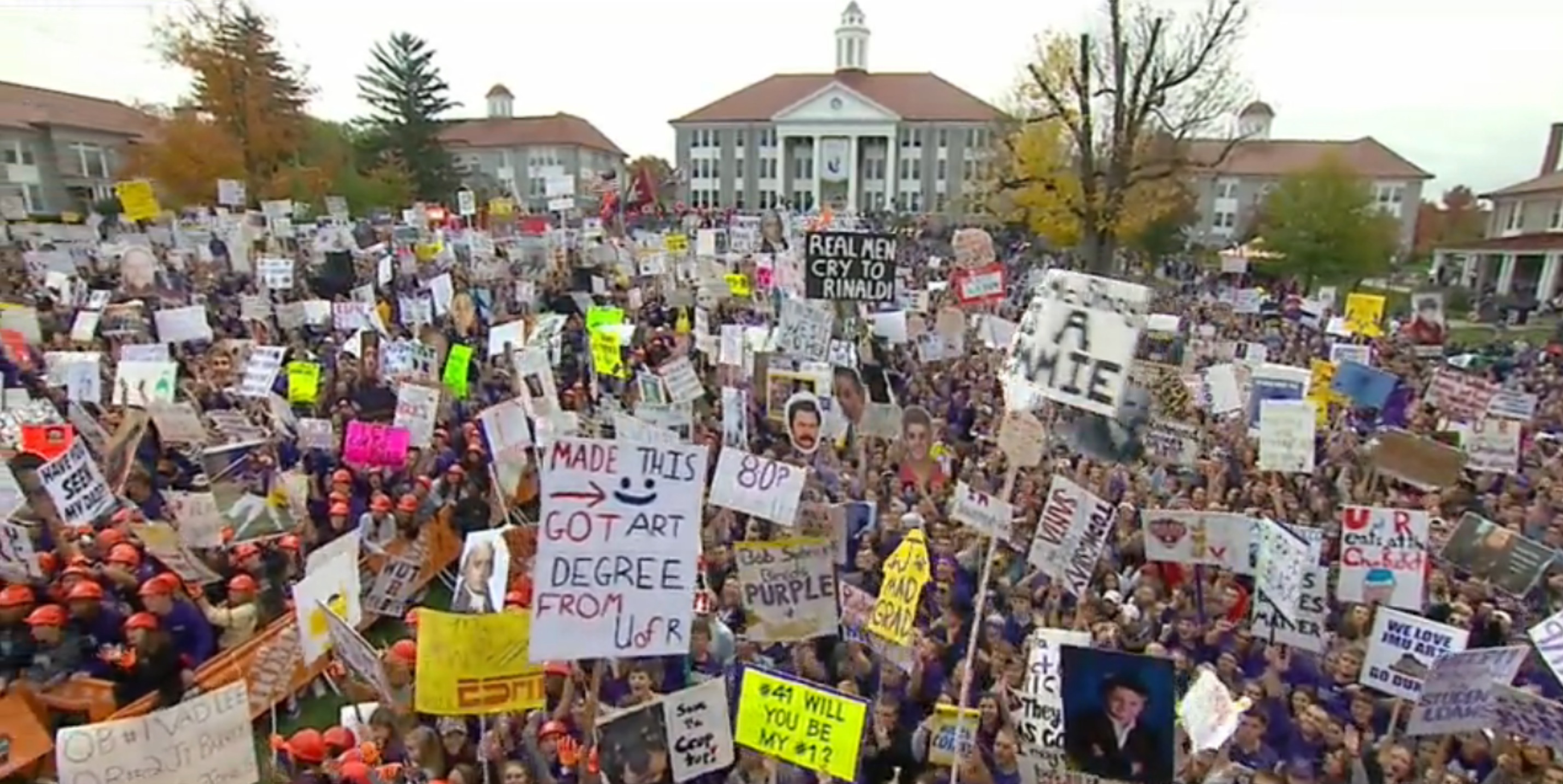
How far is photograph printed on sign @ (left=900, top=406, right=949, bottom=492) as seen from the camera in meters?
10.9

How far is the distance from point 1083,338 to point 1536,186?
62006mm

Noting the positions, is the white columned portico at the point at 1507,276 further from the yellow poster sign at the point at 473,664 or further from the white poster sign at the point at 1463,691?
the yellow poster sign at the point at 473,664

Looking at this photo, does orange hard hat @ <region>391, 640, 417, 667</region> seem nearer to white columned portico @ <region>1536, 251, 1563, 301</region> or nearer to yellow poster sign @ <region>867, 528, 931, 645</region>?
yellow poster sign @ <region>867, 528, 931, 645</region>

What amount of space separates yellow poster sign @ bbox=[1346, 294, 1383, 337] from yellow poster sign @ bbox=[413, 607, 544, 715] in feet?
55.8

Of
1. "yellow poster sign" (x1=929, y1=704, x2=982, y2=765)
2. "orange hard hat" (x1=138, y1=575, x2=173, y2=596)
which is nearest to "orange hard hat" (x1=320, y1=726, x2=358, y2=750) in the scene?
"orange hard hat" (x1=138, y1=575, x2=173, y2=596)

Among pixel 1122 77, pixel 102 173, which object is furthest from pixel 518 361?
pixel 102 173

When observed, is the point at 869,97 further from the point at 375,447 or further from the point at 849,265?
the point at 375,447

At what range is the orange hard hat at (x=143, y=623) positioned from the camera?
22.8 feet

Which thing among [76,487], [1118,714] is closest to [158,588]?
[76,487]

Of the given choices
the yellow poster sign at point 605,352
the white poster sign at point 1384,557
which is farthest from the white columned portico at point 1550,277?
the white poster sign at point 1384,557

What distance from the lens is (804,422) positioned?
33.3 feet

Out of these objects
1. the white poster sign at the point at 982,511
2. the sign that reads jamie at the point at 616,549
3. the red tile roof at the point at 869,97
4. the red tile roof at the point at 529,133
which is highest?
the red tile roof at the point at 869,97

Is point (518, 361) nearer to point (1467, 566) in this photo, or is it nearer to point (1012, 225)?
point (1467, 566)

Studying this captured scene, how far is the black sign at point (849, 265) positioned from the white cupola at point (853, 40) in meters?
82.4
